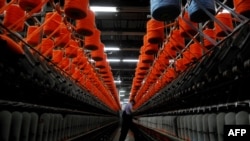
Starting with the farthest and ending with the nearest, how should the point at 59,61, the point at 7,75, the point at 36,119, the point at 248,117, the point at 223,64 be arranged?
the point at 59,61 → the point at 36,119 → the point at 223,64 → the point at 7,75 → the point at 248,117

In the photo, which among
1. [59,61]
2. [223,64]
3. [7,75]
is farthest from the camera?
[59,61]

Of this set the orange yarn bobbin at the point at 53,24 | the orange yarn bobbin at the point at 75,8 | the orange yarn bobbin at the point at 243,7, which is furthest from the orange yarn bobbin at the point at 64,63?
the orange yarn bobbin at the point at 243,7

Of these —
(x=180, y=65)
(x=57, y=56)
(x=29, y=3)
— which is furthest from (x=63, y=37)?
(x=180, y=65)

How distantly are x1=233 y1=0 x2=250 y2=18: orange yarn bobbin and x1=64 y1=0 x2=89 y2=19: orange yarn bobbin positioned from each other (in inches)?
58.2

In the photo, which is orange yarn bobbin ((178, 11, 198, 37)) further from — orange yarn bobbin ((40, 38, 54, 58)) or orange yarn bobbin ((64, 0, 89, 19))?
orange yarn bobbin ((40, 38, 54, 58))

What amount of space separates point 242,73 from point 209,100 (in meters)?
0.93

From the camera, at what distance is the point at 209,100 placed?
2.80 m

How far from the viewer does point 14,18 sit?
3068mm

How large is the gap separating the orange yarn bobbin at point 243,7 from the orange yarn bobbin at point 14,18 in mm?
2215

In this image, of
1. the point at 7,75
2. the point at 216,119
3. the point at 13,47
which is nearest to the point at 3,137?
the point at 7,75

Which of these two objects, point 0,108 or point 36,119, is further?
point 36,119

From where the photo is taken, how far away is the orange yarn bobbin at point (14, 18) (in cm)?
297

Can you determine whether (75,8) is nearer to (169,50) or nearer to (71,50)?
(71,50)

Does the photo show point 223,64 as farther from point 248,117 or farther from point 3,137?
point 3,137
